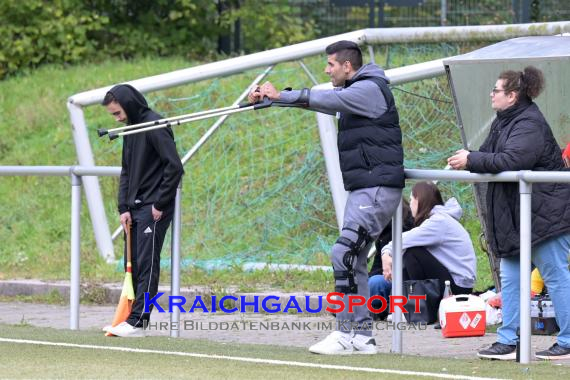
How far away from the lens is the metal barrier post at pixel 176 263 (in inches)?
328

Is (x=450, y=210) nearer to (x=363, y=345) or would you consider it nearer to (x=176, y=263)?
(x=176, y=263)

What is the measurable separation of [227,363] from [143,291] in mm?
1590

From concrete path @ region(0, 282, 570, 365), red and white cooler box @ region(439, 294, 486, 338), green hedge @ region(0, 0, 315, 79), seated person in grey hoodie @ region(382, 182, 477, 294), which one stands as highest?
green hedge @ region(0, 0, 315, 79)

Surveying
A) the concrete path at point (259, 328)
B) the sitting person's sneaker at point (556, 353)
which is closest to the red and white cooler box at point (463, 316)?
the concrete path at point (259, 328)

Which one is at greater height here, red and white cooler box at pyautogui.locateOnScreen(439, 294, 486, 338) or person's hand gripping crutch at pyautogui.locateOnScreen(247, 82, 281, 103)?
person's hand gripping crutch at pyautogui.locateOnScreen(247, 82, 281, 103)

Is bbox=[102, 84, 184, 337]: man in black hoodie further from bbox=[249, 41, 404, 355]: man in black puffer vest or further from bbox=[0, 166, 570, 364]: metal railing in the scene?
bbox=[249, 41, 404, 355]: man in black puffer vest

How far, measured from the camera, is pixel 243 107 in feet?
24.1

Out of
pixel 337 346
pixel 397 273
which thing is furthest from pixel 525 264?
pixel 337 346

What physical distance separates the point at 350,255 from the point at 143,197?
1.67m

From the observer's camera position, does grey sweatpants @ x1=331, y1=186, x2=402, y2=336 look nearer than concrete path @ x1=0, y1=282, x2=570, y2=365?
Yes

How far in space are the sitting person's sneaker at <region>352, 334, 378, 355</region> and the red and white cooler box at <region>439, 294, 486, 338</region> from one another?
1.26 metres

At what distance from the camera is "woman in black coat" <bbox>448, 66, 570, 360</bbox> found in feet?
23.5

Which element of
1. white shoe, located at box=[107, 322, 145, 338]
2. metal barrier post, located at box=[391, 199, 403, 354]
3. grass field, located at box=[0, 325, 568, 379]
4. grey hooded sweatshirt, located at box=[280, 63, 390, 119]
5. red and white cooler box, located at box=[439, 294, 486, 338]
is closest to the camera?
grass field, located at box=[0, 325, 568, 379]

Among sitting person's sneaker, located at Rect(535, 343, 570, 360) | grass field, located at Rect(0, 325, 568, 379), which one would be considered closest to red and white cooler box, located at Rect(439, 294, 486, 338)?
grass field, located at Rect(0, 325, 568, 379)
